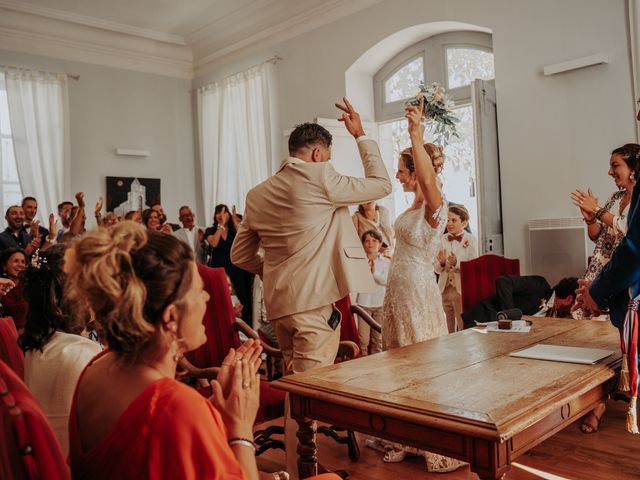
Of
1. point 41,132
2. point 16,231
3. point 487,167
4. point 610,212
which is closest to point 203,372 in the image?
point 610,212

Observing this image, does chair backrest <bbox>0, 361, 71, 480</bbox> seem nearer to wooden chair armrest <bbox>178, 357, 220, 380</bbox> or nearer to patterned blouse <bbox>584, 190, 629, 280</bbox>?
wooden chair armrest <bbox>178, 357, 220, 380</bbox>

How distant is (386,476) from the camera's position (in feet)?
10.2

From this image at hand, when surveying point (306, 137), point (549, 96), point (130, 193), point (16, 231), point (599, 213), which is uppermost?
point (549, 96)

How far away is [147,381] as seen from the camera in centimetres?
125

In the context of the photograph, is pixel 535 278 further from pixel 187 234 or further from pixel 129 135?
pixel 129 135

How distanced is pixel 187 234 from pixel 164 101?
2.78m

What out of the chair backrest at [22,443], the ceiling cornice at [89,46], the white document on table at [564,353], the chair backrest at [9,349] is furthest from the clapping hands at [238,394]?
the ceiling cornice at [89,46]

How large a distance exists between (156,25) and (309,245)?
285 inches

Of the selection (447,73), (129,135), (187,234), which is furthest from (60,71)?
(447,73)

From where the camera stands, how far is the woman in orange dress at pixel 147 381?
1.08 m

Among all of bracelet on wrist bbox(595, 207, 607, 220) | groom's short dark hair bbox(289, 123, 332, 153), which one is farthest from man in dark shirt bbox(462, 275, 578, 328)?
groom's short dark hair bbox(289, 123, 332, 153)

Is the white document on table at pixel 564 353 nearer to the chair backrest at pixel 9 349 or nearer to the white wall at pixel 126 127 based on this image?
the chair backrest at pixel 9 349

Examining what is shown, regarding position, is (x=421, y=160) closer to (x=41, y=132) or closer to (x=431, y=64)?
(x=431, y=64)

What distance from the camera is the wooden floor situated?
3023 millimetres
